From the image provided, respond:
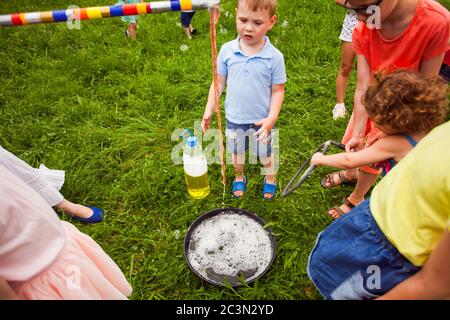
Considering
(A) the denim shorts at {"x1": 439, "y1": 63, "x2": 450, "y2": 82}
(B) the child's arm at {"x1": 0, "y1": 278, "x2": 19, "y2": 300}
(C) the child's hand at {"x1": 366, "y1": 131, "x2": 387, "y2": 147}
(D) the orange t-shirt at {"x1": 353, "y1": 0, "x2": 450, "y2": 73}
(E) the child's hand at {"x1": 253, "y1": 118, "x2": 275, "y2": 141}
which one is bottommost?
(E) the child's hand at {"x1": 253, "y1": 118, "x2": 275, "y2": 141}

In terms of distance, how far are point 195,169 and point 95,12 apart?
55.6 inches

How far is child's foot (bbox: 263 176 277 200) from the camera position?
2.93 meters

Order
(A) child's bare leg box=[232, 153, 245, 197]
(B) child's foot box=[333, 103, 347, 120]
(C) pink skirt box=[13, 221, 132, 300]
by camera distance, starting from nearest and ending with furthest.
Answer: (C) pink skirt box=[13, 221, 132, 300], (A) child's bare leg box=[232, 153, 245, 197], (B) child's foot box=[333, 103, 347, 120]

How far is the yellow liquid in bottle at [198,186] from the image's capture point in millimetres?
2945

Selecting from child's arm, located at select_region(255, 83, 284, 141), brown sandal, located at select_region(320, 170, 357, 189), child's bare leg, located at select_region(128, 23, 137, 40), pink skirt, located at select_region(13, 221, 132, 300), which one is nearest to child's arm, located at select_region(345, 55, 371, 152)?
child's arm, located at select_region(255, 83, 284, 141)

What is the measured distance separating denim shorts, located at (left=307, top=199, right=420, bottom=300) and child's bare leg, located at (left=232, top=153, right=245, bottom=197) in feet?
3.87

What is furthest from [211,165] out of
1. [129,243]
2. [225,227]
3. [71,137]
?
[71,137]

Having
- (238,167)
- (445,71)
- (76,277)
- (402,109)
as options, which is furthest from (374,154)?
(76,277)

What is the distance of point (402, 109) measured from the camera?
1790mm

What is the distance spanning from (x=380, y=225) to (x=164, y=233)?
5.65 feet

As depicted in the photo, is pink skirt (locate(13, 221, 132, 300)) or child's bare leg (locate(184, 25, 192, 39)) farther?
child's bare leg (locate(184, 25, 192, 39))

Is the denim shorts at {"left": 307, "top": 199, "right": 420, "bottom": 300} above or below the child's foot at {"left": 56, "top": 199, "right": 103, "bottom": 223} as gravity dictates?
above

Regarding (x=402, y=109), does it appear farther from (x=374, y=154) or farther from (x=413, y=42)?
(x=413, y=42)

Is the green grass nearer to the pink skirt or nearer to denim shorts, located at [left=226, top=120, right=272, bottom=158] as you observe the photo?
denim shorts, located at [left=226, top=120, right=272, bottom=158]
